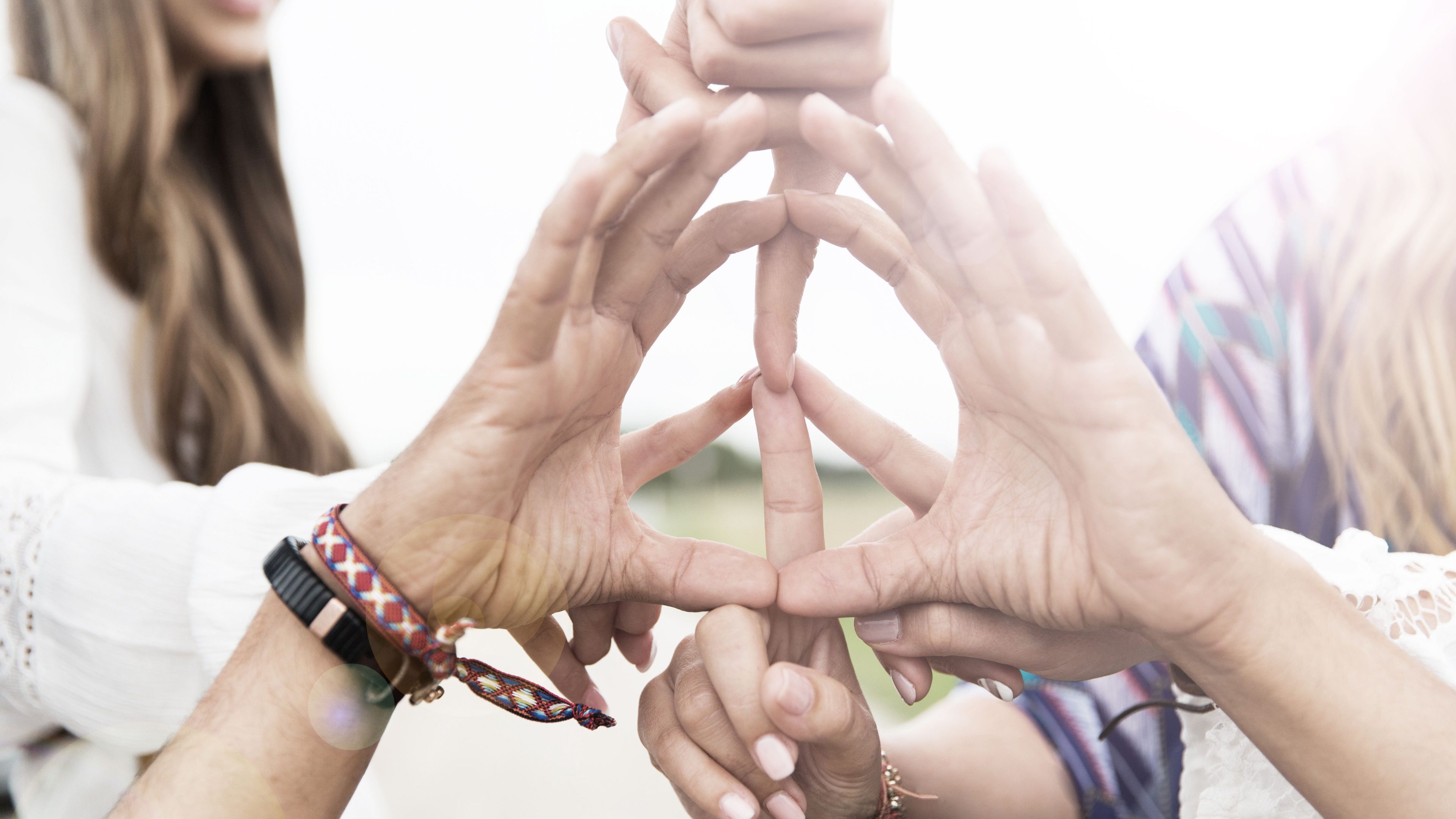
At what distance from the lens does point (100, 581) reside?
1440 mm

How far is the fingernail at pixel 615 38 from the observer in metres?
1.25

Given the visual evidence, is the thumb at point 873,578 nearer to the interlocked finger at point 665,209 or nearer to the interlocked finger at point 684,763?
the interlocked finger at point 684,763

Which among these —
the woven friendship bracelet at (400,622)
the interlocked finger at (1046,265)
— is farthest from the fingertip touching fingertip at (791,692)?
the interlocked finger at (1046,265)

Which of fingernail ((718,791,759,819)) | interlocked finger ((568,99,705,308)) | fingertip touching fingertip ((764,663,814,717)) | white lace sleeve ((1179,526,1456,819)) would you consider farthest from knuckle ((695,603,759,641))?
white lace sleeve ((1179,526,1456,819))

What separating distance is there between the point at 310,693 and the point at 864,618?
0.80 meters

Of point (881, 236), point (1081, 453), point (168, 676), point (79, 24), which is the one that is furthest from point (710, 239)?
point (79, 24)

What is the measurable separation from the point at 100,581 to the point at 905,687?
4.73 ft

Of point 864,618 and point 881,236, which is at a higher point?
point 881,236

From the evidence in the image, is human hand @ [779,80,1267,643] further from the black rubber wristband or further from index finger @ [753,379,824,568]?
the black rubber wristband

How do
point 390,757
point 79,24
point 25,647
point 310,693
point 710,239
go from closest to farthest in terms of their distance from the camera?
point 310,693 → point 710,239 → point 25,647 → point 79,24 → point 390,757

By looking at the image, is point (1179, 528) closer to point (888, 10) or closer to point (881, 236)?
point (881, 236)

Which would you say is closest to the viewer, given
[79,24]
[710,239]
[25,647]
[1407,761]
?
[1407,761]

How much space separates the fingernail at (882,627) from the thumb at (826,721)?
3.7 inches

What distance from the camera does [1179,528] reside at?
3.02 feet
